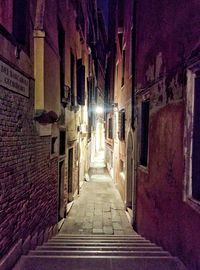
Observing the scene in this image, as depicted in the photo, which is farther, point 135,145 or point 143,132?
point 135,145

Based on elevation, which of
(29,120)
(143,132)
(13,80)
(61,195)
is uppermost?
(13,80)

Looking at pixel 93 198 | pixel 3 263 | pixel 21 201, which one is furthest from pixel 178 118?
pixel 93 198

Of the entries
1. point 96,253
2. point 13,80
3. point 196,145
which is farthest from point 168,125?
point 13,80

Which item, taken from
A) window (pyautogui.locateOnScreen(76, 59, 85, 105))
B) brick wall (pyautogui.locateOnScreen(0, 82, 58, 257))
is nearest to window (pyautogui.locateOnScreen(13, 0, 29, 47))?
brick wall (pyautogui.locateOnScreen(0, 82, 58, 257))

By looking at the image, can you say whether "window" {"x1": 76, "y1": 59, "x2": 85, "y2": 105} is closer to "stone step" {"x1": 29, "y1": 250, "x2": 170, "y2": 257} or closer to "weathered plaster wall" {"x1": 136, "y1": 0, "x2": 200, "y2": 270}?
"weathered plaster wall" {"x1": 136, "y1": 0, "x2": 200, "y2": 270}

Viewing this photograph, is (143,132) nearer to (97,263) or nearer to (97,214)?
(97,214)

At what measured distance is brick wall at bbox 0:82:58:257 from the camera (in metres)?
4.00

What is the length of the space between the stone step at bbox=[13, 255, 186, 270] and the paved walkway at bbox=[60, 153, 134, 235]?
4019mm

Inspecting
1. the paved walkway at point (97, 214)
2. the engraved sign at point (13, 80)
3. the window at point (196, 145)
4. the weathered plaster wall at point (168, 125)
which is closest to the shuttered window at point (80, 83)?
the paved walkway at point (97, 214)

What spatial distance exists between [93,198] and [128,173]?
2417 mm

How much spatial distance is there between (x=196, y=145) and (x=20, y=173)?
2.77m

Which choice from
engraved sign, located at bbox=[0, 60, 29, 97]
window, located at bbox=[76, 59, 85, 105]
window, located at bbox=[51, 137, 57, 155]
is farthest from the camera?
window, located at bbox=[76, 59, 85, 105]

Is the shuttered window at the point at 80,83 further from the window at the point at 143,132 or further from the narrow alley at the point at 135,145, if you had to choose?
the window at the point at 143,132

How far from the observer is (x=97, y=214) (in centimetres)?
985
